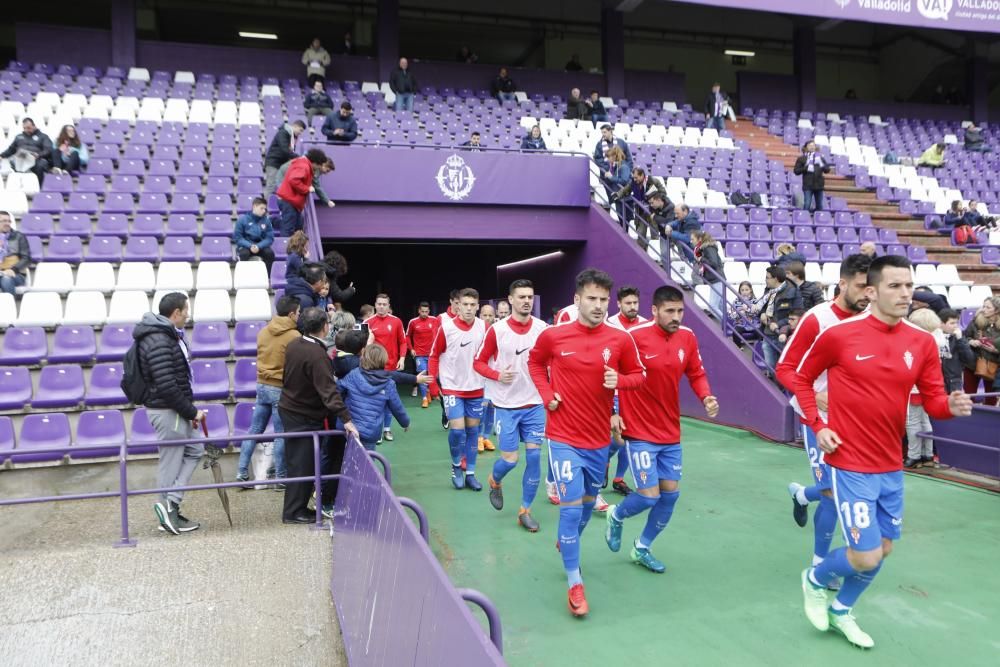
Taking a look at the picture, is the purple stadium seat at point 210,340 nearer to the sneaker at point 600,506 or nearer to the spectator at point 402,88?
the sneaker at point 600,506

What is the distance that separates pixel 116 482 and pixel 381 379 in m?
3.24

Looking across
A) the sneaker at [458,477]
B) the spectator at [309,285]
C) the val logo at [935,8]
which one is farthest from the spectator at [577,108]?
the sneaker at [458,477]

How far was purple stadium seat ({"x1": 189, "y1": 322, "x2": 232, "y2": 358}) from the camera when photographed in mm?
8664

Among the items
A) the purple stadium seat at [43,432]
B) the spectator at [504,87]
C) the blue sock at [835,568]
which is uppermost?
the spectator at [504,87]

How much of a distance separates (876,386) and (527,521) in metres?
3.07

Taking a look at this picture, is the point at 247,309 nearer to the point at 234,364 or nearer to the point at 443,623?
the point at 234,364

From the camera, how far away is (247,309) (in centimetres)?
955

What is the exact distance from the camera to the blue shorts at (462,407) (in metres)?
7.29

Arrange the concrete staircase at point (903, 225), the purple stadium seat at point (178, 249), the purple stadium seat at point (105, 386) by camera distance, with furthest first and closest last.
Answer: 1. the concrete staircase at point (903, 225)
2. the purple stadium seat at point (178, 249)
3. the purple stadium seat at point (105, 386)

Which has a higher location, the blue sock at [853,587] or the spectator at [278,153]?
the spectator at [278,153]

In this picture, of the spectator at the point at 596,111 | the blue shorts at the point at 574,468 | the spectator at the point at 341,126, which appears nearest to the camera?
the blue shorts at the point at 574,468

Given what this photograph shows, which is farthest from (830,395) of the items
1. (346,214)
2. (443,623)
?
(346,214)

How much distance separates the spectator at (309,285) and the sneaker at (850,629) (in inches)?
202

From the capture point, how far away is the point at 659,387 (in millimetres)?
4859
